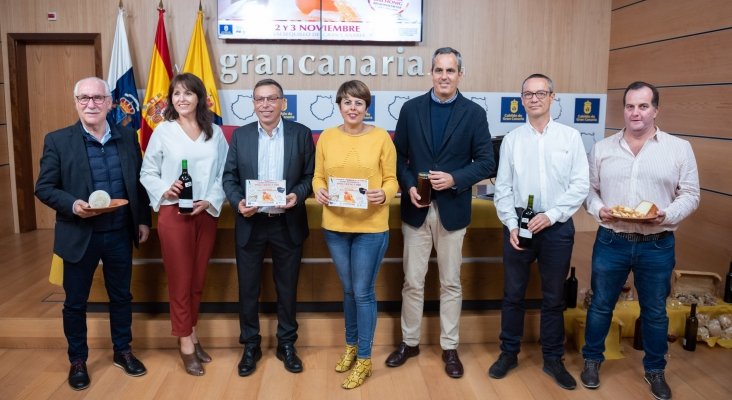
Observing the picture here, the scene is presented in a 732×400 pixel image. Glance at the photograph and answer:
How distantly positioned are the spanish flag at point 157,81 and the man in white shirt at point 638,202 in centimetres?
442

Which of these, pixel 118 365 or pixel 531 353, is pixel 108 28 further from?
pixel 531 353

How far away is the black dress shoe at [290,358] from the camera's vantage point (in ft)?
10.1

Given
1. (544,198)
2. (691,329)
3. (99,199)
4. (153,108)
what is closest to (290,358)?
(99,199)

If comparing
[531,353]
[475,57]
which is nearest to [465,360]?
[531,353]

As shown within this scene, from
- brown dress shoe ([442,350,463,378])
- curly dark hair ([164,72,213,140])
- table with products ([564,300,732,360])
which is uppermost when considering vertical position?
curly dark hair ([164,72,213,140])

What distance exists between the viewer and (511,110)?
6.41m

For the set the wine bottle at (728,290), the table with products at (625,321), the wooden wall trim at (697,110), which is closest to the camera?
the table with products at (625,321)

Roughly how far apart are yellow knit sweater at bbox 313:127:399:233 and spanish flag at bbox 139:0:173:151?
352 centimetres

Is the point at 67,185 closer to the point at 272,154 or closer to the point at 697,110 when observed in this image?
the point at 272,154

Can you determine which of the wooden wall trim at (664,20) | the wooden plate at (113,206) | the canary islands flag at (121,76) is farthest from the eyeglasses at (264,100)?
the wooden wall trim at (664,20)

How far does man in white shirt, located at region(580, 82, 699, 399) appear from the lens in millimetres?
2705

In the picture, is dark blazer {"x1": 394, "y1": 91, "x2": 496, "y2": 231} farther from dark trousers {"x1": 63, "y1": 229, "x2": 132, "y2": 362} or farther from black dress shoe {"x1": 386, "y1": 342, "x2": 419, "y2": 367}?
dark trousers {"x1": 63, "y1": 229, "x2": 132, "y2": 362}

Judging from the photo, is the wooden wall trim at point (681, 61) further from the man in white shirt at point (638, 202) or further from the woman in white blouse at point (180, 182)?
the woman in white blouse at point (180, 182)

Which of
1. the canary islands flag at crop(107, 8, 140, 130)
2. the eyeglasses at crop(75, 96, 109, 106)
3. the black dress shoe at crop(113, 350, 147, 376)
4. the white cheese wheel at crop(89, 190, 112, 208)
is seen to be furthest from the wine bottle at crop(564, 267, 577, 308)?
the canary islands flag at crop(107, 8, 140, 130)
